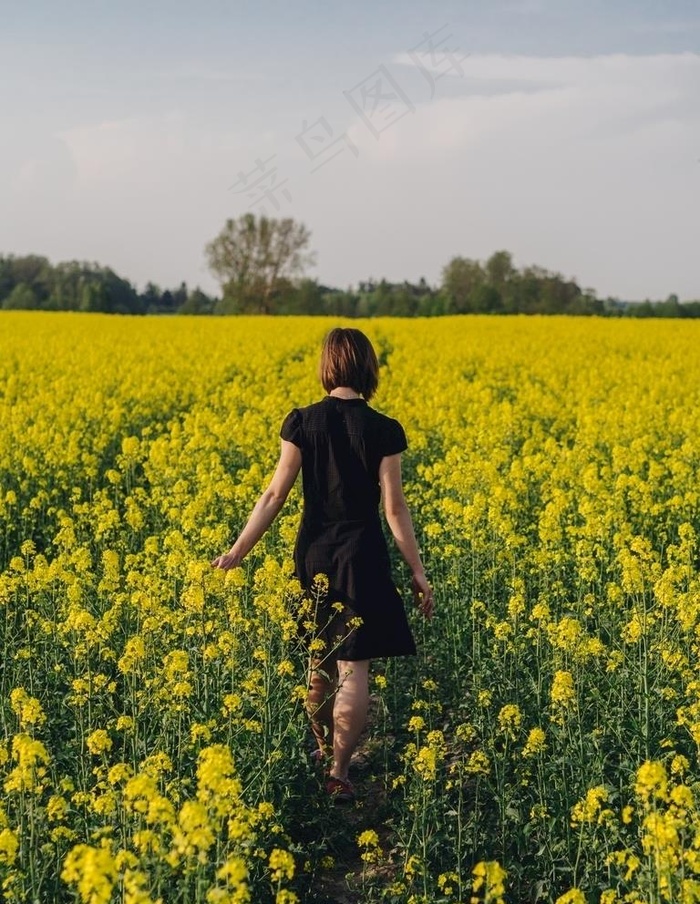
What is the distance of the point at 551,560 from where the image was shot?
271 inches

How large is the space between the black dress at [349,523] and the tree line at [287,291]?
53099 millimetres

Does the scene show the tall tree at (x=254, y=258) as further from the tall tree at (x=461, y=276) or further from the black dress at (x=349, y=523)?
the black dress at (x=349, y=523)

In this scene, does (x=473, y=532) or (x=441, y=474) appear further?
(x=441, y=474)

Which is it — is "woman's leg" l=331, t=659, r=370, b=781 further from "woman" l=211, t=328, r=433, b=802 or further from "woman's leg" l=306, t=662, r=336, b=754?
"woman's leg" l=306, t=662, r=336, b=754

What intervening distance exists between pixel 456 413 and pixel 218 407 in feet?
10.9

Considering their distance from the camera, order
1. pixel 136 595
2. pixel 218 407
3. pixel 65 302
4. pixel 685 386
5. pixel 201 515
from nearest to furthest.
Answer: pixel 136 595 < pixel 201 515 < pixel 218 407 < pixel 685 386 < pixel 65 302

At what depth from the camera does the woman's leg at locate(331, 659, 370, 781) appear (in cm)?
467

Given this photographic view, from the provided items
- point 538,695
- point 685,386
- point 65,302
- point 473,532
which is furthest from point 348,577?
point 65,302

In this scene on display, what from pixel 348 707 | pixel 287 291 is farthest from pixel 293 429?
pixel 287 291

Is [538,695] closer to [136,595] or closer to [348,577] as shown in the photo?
[348,577]

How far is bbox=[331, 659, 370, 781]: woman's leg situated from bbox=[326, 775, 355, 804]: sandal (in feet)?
0.19

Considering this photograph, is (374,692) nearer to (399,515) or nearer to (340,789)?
(340,789)

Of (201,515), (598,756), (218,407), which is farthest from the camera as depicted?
(218,407)

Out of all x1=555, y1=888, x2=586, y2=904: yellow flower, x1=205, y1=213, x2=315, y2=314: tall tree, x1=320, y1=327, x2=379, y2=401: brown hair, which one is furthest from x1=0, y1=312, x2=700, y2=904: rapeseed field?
x1=205, y1=213, x2=315, y2=314: tall tree
